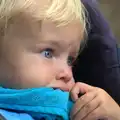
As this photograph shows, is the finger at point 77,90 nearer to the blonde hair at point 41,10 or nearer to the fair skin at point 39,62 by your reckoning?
the fair skin at point 39,62

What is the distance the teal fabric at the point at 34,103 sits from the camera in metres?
1.17

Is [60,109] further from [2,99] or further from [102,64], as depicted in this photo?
[102,64]

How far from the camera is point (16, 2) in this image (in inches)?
47.5

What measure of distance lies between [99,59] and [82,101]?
0.68 feet

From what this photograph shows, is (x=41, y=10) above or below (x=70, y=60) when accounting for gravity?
above

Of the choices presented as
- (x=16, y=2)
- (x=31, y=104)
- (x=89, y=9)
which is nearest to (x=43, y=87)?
(x=31, y=104)

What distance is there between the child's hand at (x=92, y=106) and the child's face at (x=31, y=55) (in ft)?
0.14

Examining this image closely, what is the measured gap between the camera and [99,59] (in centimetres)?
139

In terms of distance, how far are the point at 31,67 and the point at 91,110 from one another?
187 millimetres

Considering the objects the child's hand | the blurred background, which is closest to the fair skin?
the child's hand

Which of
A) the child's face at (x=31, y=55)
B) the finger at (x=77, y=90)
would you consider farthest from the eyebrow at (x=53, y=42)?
the finger at (x=77, y=90)

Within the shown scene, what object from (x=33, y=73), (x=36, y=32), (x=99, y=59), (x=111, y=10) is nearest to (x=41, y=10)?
(x=36, y=32)

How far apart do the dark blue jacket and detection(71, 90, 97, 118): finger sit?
0.49ft

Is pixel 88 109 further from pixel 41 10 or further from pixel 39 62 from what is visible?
pixel 41 10
